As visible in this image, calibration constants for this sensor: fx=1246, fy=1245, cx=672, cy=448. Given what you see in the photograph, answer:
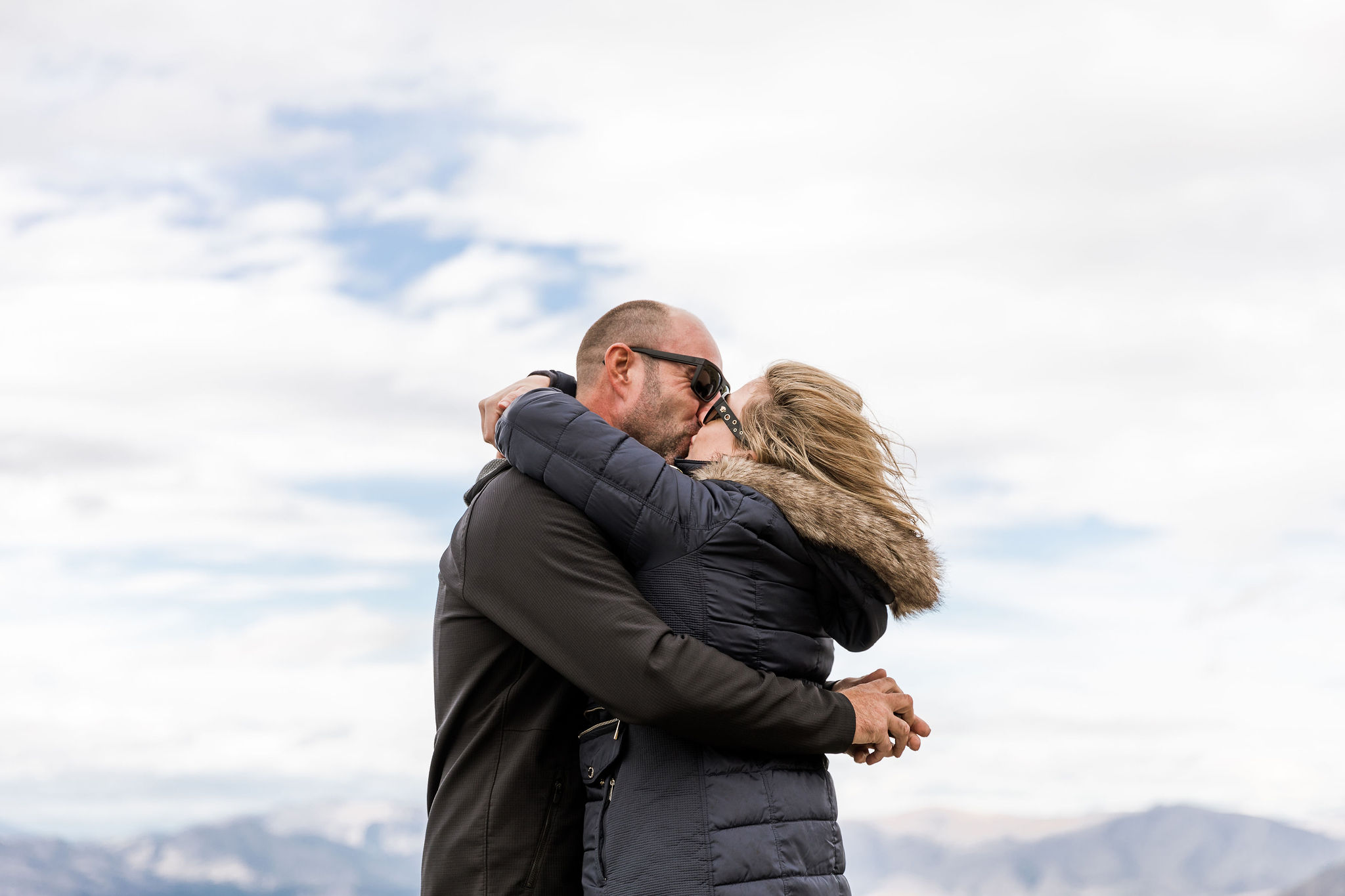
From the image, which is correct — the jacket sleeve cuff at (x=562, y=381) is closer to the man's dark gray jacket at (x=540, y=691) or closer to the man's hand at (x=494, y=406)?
the man's hand at (x=494, y=406)

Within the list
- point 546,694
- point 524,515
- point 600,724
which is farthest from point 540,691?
point 524,515

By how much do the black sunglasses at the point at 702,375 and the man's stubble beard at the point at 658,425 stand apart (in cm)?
12

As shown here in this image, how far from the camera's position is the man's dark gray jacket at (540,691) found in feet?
13.2

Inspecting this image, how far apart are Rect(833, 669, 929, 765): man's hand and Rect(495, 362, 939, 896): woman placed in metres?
0.17

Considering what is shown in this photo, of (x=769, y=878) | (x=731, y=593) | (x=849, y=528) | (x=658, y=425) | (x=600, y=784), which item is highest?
(x=658, y=425)

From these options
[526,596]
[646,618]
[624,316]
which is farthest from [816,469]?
[624,316]

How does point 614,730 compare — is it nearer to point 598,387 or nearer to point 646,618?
point 646,618

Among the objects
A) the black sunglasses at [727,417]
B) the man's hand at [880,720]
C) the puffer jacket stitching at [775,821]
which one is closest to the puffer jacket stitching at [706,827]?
the puffer jacket stitching at [775,821]

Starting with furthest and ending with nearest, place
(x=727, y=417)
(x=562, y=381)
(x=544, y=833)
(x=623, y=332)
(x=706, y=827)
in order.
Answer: (x=562, y=381) → (x=623, y=332) → (x=727, y=417) → (x=544, y=833) → (x=706, y=827)

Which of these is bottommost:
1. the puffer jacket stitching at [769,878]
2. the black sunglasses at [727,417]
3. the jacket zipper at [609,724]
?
the puffer jacket stitching at [769,878]

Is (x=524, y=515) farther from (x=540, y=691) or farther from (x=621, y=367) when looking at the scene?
(x=621, y=367)

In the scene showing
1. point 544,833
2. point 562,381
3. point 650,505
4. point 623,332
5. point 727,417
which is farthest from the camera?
point 562,381

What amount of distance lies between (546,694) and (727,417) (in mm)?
1236

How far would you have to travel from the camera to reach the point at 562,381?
18.9ft
